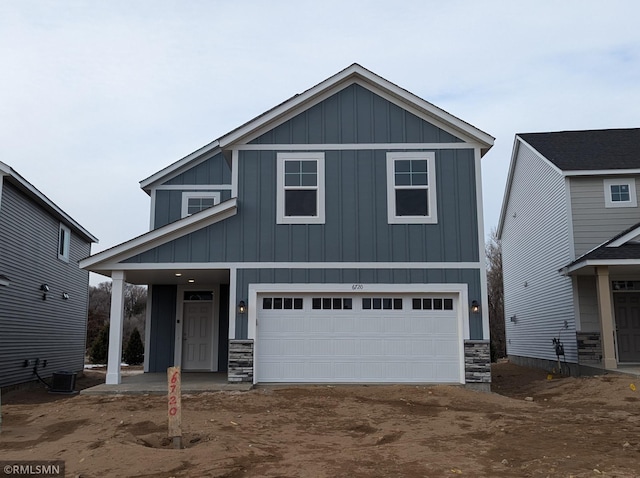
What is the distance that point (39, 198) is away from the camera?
16.0 meters

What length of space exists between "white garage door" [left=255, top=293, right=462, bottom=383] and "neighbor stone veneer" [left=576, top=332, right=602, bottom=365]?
5.39 meters

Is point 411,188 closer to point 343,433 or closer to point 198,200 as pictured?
point 343,433

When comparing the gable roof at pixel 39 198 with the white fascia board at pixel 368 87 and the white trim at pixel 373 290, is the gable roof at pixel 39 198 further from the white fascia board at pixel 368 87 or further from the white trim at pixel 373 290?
the white trim at pixel 373 290

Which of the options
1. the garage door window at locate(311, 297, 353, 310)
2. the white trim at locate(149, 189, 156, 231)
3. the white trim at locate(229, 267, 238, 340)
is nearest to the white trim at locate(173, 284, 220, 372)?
the white trim at locate(149, 189, 156, 231)

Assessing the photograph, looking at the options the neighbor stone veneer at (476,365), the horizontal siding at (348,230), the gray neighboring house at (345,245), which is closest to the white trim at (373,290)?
the gray neighboring house at (345,245)

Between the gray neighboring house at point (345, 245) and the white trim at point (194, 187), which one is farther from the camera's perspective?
the white trim at point (194, 187)

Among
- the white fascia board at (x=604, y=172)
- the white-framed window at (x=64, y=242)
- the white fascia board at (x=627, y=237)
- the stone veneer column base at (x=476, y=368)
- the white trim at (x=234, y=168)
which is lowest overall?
the stone veneer column base at (x=476, y=368)

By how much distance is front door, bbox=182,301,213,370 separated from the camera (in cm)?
1520

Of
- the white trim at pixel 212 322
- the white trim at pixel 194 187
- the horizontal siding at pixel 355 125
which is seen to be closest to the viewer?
the horizontal siding at pixel 355 125

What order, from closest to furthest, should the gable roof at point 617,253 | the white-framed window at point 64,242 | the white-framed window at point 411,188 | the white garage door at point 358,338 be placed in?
1. the white garage door at point 358,338
2. the white-framed window at point 411,188
3. the gable roof at point 617,253
4. the white-framed window at point 64,242

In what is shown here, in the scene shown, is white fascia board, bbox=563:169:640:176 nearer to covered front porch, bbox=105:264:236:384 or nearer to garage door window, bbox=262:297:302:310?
garage door window, bbox=262:297:302:310

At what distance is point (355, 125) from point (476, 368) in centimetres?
581

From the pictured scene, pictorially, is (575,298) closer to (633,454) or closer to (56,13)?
(633,454)

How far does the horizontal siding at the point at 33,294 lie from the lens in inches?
572
